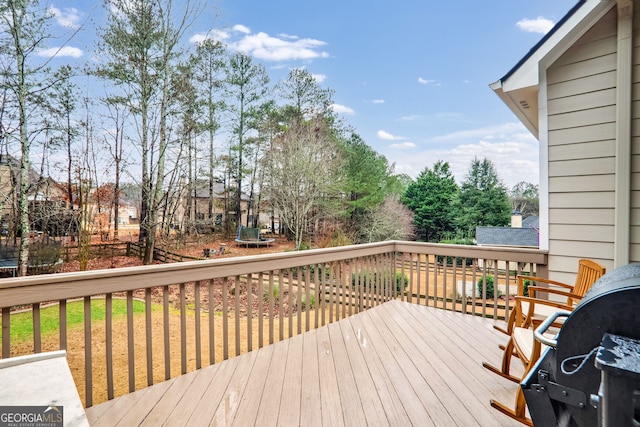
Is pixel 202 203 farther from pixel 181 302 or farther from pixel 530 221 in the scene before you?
pixel 530 221

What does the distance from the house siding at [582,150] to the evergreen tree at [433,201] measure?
6.91m

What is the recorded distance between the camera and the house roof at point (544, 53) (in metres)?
2.60

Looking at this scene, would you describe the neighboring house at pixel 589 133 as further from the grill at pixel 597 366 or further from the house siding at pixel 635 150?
the grill at pixel 597 366

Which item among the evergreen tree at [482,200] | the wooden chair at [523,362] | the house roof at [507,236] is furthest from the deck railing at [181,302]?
the evergreen tree at [482,200]

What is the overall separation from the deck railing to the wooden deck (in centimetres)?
18

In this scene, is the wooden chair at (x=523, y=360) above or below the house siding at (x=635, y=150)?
below

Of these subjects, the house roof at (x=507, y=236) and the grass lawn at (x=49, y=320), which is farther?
the house roof at (x=507, y=236)

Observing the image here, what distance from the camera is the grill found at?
0.61 meters

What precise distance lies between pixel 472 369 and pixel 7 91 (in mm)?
5920

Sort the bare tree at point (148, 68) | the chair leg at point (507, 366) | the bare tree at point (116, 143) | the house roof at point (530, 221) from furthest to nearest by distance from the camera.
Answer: the house roof at point (530, 221)
the bare tree at point (148, 68)
the bare tree at point (116, 143)
the chair leg at point (507, 366)

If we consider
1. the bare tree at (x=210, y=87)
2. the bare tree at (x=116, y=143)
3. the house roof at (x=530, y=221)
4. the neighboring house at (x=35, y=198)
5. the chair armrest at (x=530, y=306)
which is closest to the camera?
the chair armrest at (x=530, y=306)

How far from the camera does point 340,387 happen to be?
2.06 metres

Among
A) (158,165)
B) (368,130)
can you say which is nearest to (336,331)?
(158,165)

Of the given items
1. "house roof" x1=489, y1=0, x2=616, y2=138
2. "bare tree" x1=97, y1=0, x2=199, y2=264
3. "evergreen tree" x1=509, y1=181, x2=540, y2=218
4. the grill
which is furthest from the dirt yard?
"evergreen tree" x1=509, y1=181, x2=540, y2=218
